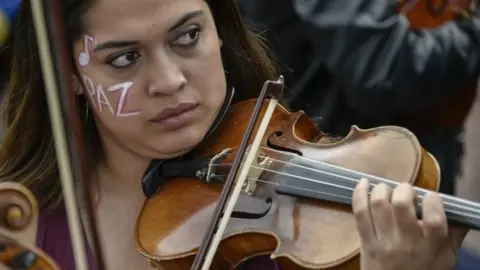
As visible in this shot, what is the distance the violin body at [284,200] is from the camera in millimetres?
853

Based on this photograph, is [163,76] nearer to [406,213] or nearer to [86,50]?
[86,50]

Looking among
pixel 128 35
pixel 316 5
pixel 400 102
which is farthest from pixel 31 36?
pixel 400 102

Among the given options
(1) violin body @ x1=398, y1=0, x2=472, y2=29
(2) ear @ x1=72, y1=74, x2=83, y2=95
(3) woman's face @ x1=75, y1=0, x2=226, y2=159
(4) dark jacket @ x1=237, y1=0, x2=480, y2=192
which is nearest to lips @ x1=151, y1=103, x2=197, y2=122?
(3) woman's face @ x1=75, y1=0, x2=226, y2=159

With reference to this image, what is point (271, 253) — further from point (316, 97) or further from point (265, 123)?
point (316, 97)

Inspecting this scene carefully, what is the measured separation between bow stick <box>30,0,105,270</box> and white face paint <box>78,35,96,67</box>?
0.69 feet

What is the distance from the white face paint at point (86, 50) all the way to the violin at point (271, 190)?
0.53ft

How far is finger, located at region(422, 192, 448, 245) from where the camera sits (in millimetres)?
750

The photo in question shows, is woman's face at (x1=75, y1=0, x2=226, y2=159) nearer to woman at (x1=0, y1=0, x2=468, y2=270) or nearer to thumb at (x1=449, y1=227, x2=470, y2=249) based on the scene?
woman at (x1=0, y1=0, x2=468, y2=270)

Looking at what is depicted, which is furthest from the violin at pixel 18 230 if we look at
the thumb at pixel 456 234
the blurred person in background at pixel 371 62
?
the blurred person in background at pixel 371 62

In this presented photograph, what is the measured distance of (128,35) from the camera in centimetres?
88

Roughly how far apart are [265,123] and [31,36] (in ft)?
0.99

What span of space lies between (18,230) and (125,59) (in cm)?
23

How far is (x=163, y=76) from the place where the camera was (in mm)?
895

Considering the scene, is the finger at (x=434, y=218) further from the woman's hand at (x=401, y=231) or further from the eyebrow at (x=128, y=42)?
the eyebrow at (x=128, y=42)
